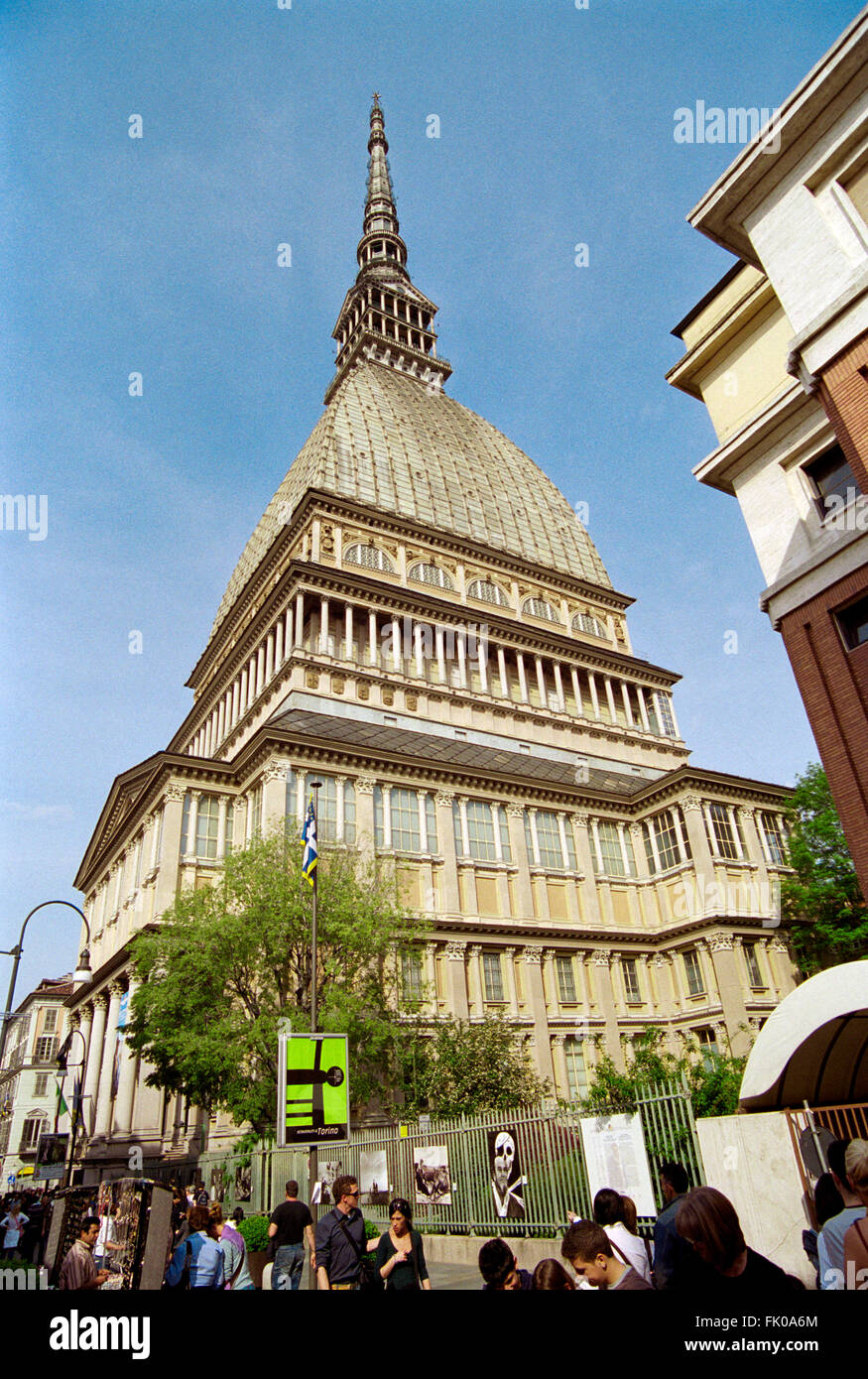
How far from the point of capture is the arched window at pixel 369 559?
59.9 metres

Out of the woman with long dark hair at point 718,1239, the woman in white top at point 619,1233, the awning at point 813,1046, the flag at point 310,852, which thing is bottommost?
the woman in white top at point 619,1233

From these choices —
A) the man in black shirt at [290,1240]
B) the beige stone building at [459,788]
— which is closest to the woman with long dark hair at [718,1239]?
the man in black shirt at [290,1240]

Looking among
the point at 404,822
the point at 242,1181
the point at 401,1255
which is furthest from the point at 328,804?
the point at 401,1255

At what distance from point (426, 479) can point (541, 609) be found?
15.8m

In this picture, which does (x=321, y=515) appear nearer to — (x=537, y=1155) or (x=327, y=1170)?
(x=327, y=1170)

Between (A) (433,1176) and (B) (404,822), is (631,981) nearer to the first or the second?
(B) (404,822)

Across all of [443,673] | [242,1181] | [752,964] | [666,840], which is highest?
[443,673]

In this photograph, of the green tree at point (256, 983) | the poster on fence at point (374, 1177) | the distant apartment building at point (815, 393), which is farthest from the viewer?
the green tree at point (256, 983)

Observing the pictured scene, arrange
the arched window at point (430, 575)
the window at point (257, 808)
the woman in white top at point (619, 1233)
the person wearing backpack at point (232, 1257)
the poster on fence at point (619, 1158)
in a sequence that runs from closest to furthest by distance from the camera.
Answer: the woman in white top at point (619, 1233)
the person wearing backpack at point (232, 1257)
the poster on fence at point (619, 1158)
the window at point (257, 808)
the arched window at point (430, 575)

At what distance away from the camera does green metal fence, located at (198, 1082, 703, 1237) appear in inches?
544

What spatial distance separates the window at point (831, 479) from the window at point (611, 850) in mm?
33818

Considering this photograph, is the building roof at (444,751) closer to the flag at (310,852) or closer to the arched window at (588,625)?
the flag at (310,852)

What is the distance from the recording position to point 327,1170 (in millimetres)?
24344

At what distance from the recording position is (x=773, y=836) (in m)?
52.9
